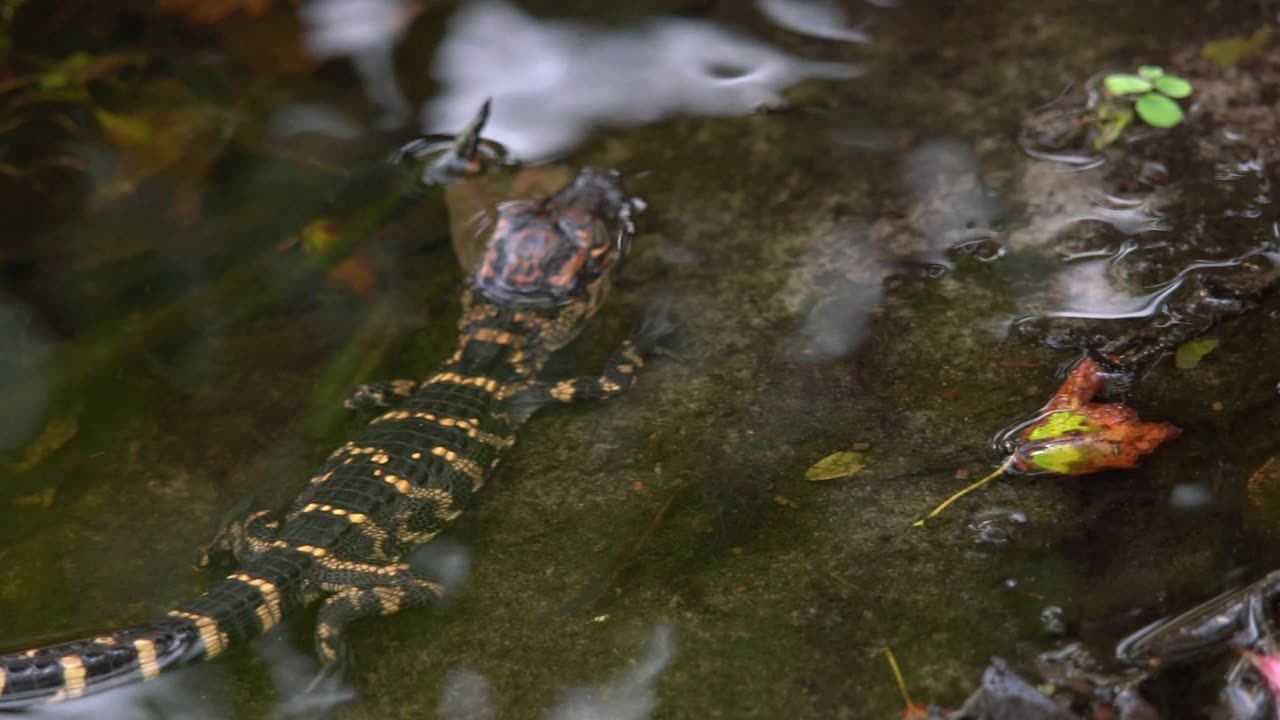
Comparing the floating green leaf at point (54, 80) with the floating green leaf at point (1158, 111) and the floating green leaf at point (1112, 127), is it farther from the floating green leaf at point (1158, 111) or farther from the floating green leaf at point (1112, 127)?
the floating green leaf at point (1158, 111)

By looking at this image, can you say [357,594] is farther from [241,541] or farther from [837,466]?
[837,466]

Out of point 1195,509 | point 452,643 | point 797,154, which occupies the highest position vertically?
point 797,154

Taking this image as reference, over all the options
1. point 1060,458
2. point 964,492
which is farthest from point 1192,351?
point 964,492

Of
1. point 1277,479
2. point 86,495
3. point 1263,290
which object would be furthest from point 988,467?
point 86,495

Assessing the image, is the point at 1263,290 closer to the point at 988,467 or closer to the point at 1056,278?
the point at 1056,278

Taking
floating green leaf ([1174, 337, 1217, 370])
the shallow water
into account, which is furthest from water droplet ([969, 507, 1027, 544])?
floating green leaf ([1174, 337, 1217, 370])

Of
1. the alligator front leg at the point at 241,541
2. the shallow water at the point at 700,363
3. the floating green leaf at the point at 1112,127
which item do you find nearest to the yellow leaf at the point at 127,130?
the shallow water at the point at 700,363
